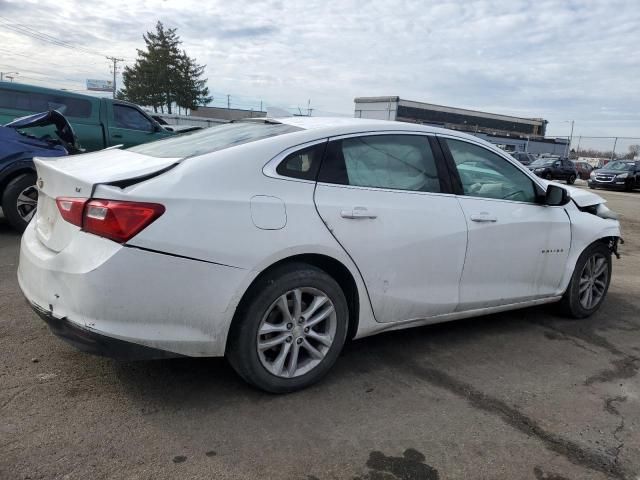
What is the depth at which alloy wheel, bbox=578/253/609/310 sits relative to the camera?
479 cm

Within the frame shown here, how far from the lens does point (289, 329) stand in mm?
3051

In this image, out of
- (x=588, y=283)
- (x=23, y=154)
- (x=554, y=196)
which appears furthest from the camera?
(x=23, y=154)

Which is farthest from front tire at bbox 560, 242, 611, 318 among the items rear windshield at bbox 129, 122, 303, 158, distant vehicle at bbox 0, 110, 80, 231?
distant vehicle at bbox 0, 110, 80, 231

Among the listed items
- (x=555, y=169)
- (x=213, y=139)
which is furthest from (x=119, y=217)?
(x=555, y=169)

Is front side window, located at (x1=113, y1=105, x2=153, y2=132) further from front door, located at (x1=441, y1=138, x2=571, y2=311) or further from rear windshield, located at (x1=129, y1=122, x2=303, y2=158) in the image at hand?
front door, located at (x1=441, y1=138, x2=571, y2=311)

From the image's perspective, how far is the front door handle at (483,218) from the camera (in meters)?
3.74

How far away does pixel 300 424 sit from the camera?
2.82 m

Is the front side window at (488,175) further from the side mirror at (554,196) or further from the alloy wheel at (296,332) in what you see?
the alloy wheel at (296,332)

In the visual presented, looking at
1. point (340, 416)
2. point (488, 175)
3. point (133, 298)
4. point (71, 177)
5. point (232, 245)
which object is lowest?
point (340, 416)

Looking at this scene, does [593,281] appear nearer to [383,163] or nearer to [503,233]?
[503,233]

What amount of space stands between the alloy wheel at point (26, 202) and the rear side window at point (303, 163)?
5.05 meters

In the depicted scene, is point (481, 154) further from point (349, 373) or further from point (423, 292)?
point (349, 373)

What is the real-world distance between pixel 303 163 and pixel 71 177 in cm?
124

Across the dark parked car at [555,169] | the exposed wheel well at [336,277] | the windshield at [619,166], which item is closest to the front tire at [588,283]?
the exposed wheel well at [336,277]
